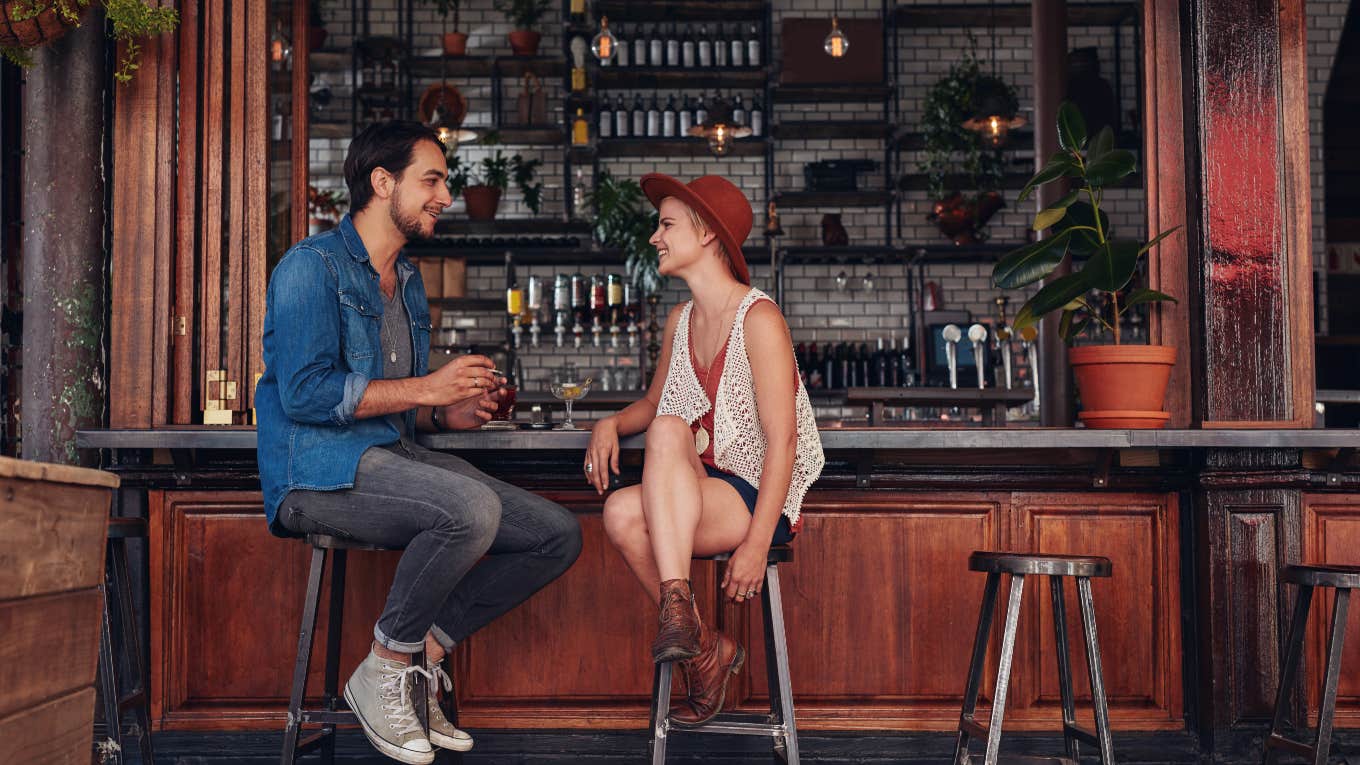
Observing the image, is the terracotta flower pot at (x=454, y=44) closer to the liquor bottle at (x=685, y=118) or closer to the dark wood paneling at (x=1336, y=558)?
the liquor bottle at (x=685, y=118)

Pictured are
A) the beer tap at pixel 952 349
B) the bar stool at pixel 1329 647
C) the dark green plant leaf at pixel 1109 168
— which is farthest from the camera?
the beer tap at pixel 952 349

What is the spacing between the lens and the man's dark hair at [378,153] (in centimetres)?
298

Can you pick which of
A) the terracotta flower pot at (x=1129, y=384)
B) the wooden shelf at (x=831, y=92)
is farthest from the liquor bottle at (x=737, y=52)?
the terracotta flower pot at (x=1129, y=384)

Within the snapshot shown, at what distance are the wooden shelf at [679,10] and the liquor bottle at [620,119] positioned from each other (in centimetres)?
50

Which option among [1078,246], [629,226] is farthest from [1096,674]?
[629,226]

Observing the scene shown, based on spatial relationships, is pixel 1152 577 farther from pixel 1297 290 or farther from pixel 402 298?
pixel 402 298

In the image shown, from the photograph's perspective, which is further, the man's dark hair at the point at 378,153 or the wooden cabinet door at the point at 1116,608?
the wooden cabinet door at the point at 1116,608

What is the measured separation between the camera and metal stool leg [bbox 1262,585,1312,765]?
2.98 metres

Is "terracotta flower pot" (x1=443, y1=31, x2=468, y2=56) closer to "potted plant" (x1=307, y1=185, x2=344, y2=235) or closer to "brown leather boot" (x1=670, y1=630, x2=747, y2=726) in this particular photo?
"potted plant" (x1=307, y1=185, x2=344, y2=235)

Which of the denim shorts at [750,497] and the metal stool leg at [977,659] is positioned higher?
the denim shorts at [750,497]

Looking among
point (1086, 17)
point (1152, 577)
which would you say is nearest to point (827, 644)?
point (1152, 577)

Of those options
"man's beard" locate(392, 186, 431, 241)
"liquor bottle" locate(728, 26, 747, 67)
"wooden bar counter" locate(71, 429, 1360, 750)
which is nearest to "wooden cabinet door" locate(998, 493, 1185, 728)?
"wooden bar counter" locate(71, 429, 1360, 750)

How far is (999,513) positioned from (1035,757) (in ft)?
2.27

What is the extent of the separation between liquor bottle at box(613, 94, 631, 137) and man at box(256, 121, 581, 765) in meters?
4.81
